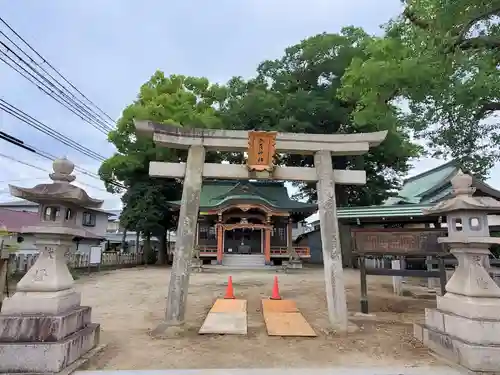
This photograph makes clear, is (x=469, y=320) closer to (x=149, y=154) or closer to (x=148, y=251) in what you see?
(x=149, y=154)

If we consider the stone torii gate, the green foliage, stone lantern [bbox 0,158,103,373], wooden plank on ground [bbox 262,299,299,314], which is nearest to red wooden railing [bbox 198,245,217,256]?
the green foliage

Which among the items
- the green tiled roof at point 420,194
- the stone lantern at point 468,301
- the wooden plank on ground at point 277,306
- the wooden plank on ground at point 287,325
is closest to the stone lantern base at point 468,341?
the stone lantern at point 468,301

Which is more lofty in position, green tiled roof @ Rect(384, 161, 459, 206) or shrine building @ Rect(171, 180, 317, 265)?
green tiled roof @ Rect(384, 161, 459, 206)

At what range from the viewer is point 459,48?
758cm

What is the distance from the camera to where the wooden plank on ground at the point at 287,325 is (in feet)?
19.6

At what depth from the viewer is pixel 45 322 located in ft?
13.9

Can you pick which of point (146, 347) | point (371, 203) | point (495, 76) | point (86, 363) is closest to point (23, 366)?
point (86, 363)

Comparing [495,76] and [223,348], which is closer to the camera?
[223,348]

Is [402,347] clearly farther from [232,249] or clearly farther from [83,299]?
[232,249]

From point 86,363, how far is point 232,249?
20.2m

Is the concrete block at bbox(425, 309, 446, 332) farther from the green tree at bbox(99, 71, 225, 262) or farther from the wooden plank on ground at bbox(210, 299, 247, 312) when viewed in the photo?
the green tree at bbox(99, 71, 225, 262)

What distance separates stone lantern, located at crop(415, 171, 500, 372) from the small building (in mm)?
919

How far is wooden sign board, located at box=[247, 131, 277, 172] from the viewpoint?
7121 mm

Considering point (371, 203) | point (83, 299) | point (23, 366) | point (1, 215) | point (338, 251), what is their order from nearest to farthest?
point (23, 366) → point (338, 251) → point (83, 299) → point (1, 215) → point (371, 203)
